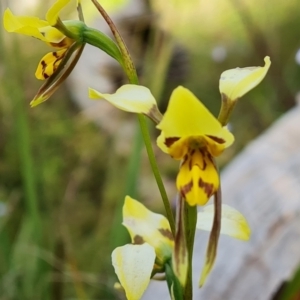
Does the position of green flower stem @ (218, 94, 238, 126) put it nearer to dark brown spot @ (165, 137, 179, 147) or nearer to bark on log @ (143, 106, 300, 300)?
dark brown spot @ (165, 137, 179, 147)

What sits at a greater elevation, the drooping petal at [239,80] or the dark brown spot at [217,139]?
the drooping petal at [239,80]

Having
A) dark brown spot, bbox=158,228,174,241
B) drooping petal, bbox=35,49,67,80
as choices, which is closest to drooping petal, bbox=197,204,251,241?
dark brown spot, bbox=158,228,174,241

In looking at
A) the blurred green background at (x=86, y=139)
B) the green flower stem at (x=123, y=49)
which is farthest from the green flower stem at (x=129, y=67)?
the blurred green background at (x=86, y=139)

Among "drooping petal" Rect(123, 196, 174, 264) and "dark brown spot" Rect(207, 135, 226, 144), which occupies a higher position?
"dark brown spot" Rect(207, 135, 226, 144)

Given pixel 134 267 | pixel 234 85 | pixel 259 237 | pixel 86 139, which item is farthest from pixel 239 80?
pixel 86 139

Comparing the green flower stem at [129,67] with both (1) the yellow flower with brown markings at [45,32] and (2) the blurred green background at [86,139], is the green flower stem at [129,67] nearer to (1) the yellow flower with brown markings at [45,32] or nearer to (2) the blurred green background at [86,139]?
(1) the yellow flower with brown markings at [45,32]

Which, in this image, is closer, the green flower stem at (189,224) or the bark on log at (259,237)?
the green flower stem at (189,224)

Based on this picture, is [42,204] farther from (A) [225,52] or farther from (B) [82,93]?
(A) [225,52]

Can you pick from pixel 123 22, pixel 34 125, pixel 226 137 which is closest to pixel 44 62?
pixel 226 137
